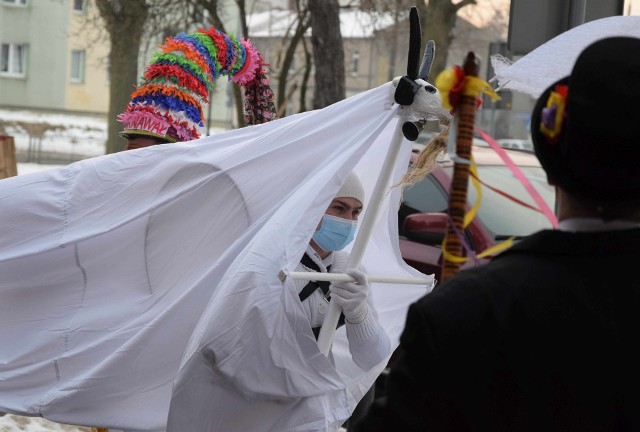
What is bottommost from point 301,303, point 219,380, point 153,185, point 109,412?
point 109,412

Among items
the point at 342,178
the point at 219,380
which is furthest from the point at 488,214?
the point at 219,380

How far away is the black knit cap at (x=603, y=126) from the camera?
74.2 inches

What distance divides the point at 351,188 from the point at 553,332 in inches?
98.1

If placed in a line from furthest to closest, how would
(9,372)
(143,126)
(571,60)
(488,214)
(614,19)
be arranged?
(488,214)
(143,126)
(9,372)
(614,19)
(571,60)

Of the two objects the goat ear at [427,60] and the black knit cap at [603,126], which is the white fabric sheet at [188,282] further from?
the black knit cap at [603,126]

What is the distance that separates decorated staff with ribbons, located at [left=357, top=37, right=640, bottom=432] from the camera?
1.89 m

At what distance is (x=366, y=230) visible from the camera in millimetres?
3928

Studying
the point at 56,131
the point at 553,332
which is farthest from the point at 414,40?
the point at 56,131

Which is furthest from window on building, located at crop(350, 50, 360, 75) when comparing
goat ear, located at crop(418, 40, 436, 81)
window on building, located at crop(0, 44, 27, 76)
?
goat ear, located at crop(418, 40, 436, 81)

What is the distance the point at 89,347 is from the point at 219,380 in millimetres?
806

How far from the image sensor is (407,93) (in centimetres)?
390

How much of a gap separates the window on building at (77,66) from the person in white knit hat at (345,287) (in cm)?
4710

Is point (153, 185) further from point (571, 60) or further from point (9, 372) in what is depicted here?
point (571, 60)

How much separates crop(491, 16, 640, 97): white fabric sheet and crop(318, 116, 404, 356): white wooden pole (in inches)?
18.2
